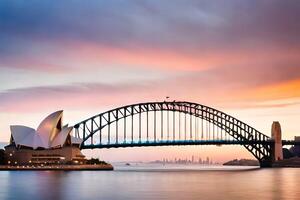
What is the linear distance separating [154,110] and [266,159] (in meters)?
41.9

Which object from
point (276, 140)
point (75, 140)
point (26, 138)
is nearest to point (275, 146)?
point (276, 140)

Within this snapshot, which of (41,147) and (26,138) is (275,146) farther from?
(26,138)

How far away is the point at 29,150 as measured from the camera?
168 metres

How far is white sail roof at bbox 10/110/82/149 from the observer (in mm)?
166500

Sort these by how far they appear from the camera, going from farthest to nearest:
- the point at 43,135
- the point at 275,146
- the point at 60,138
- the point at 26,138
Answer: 1. the point at 275,146
2. the point at 26,138
3. the point at 60,138
4. the point at 43,135

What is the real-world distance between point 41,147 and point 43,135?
162 inches

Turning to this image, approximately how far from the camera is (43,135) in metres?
166

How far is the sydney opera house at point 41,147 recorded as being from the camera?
549 ft

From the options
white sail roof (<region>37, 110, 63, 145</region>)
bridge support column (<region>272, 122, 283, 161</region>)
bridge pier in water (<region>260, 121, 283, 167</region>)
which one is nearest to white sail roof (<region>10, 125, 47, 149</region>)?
white sail roof (<region>37, 110, 63, 145</region>)

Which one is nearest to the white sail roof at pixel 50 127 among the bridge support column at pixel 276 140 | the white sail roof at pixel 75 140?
the white sail roof at pixel 75 140

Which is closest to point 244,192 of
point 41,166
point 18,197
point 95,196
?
point 95,196

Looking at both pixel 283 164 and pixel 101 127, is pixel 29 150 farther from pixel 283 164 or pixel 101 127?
pixel 283 164

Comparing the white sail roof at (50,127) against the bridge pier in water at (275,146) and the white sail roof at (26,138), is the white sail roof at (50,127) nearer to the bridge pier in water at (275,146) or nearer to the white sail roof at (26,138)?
the white sail roof at (26,138)

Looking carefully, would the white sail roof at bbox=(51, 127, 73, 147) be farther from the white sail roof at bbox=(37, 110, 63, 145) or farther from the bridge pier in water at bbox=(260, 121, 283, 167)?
the bridge pier in water at bbox=(260, 121, 283, 167)
